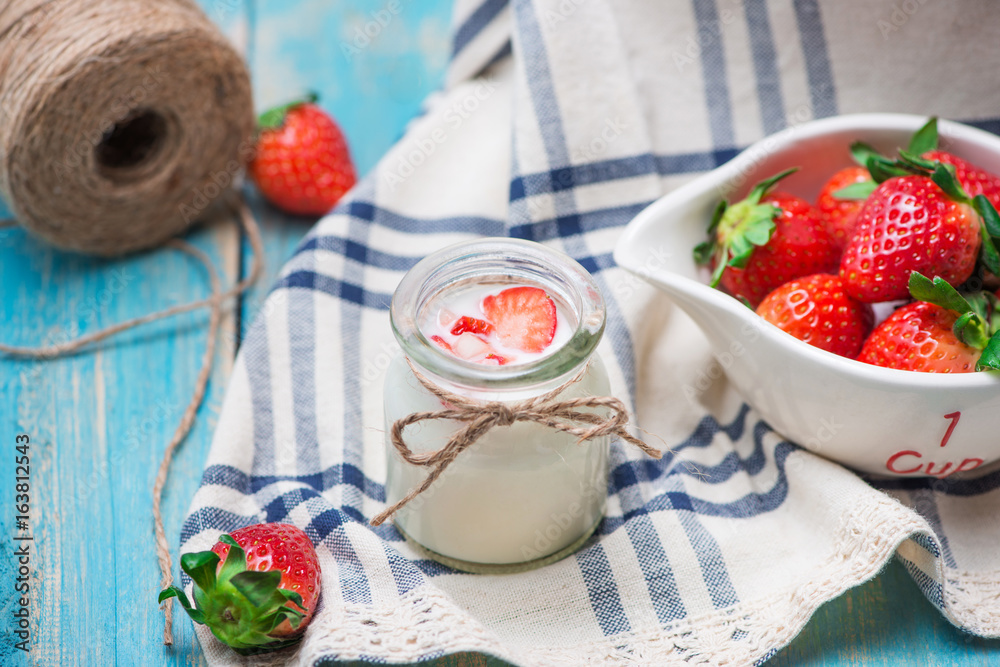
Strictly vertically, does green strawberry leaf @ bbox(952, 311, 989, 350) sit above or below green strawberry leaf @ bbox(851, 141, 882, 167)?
below

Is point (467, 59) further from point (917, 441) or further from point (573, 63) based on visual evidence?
point (917, 441)

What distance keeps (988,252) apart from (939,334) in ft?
0.41

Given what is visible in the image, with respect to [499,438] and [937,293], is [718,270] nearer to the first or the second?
[937,293]

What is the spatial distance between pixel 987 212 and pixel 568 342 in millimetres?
509

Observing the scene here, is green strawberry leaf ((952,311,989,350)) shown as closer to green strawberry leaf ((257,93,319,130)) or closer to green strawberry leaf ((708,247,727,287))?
green strawberry leaf ((708,247,727,287))

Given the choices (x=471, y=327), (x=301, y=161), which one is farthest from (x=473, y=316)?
(x=301, y=161)

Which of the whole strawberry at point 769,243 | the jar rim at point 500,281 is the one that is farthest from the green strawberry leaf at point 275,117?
the whole strawberry at point 769,243

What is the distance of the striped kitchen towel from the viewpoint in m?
0.91

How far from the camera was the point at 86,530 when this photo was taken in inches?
40.9

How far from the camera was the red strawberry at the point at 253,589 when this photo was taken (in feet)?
2.63

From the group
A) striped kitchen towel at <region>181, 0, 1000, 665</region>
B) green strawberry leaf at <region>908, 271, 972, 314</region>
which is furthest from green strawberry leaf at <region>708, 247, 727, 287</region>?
green strawberry leaf at <region>908, 271, 972, 314</region>

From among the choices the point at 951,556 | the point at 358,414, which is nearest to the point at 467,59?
the point at 358,414

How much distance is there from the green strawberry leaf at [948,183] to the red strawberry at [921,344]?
124mm

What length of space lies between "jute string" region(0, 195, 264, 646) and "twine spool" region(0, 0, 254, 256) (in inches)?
3.2
